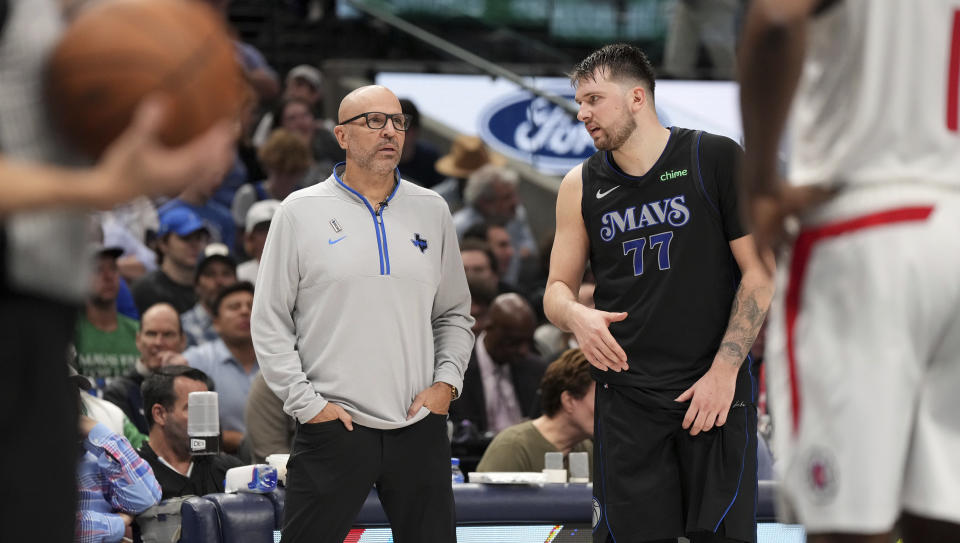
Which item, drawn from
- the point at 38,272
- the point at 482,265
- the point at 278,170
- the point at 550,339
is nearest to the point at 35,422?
the point at 38,272

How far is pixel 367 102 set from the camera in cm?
583

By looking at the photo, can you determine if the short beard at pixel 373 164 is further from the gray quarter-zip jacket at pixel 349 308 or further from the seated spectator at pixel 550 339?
the seated spectator at pixel 550 339

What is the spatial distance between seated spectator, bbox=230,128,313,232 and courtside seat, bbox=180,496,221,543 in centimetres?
610

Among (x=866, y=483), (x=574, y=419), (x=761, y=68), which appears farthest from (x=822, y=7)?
(x=574, y=419)

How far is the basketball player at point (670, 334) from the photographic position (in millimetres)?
5203

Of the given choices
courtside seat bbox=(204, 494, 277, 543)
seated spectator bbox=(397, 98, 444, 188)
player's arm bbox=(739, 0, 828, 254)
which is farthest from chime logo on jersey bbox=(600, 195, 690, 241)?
seated spectator bbox=(397, 98, 444, 188)

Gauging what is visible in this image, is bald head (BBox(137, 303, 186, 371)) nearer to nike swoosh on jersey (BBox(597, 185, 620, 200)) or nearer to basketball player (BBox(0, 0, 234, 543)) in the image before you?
nike swoosh on jersey (BBox(597, 185, 620, 200))

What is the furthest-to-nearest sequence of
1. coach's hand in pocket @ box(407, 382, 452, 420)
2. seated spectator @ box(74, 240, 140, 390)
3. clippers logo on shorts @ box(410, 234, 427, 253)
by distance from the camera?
seated spectator @ box(74, 240, 140, 390) < clippers logo on shorts @ box(410, 234, 427, 253) < coach's hand in pocket @ box(407, 382, 452, 420)

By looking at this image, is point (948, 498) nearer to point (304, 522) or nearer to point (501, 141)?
point (304, 522)

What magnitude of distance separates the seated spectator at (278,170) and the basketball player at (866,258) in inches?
363

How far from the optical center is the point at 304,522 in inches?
214

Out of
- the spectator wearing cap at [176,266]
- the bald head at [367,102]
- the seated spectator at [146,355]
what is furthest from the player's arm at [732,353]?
the spectator wearing cap at [176,266]

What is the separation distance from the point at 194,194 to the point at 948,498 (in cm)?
969

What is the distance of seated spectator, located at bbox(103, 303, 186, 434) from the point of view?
840cm
